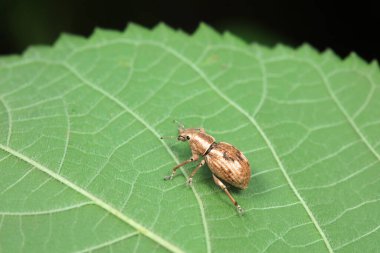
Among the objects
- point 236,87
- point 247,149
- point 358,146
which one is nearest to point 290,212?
point 247,149

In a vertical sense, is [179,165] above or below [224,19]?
below

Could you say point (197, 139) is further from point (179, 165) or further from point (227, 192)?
point (227, 192)

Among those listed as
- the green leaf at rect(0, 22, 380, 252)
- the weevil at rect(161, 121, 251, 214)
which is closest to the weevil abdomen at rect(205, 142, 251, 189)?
the weevil at rect(161, 121, 251, 214)

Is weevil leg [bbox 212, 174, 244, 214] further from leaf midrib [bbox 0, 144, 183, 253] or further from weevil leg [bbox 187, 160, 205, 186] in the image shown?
leaf midrib [bbox 0, 144, 183, 253]

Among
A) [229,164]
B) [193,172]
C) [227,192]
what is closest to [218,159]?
[229,164]

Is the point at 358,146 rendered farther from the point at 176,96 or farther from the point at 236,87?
the point at 176,96

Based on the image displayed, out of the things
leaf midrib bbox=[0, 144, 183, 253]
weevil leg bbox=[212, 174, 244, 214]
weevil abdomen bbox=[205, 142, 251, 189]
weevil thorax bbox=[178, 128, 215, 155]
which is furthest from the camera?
weevil thorax bbox=[178, 128, 215, 155]
